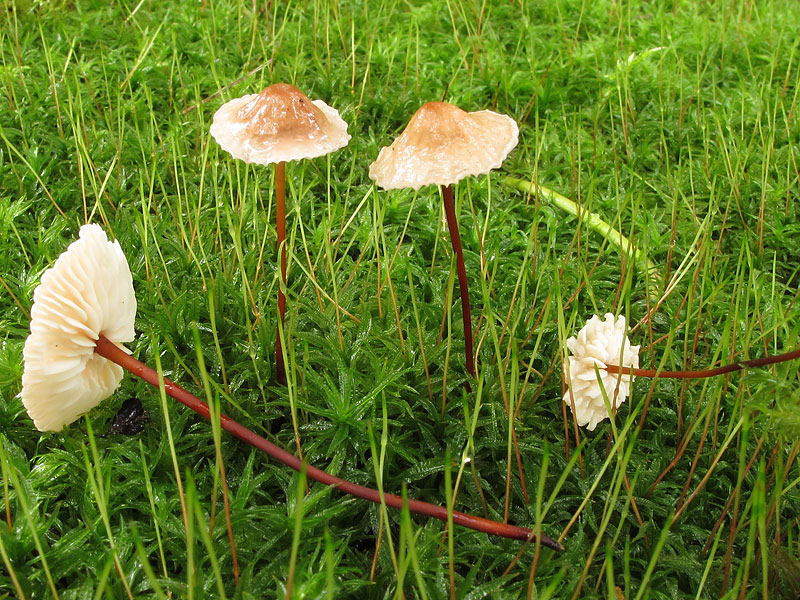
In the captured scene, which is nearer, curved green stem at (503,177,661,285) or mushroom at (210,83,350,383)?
mushroom at (210,83,350,383)

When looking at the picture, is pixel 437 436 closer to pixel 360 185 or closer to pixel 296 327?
pixel 296 327

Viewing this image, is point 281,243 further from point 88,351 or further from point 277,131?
point 88,351

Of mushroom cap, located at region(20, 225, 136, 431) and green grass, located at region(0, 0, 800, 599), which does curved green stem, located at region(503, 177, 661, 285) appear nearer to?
green grass, located at region(0, 0, 800, 599)

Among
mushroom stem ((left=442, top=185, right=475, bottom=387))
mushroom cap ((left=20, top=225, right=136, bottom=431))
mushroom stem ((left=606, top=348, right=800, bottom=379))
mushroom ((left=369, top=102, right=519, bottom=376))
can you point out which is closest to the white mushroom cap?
mushroom stem ((left=606, top=348, right=800, bottom=379))

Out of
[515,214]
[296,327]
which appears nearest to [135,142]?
[296,327]

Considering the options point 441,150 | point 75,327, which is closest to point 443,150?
point 441,150

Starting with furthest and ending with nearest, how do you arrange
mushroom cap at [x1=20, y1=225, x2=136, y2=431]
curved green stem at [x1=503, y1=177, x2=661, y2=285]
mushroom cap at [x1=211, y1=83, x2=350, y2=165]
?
curved green stem at [x1=503, y1=177, x2=661, y2=285], mushroom cap at [x1=211, y1=83, x2=350, y2=165], mushroom cap at [x1=20, y1=225, x2=136, y2=431]
